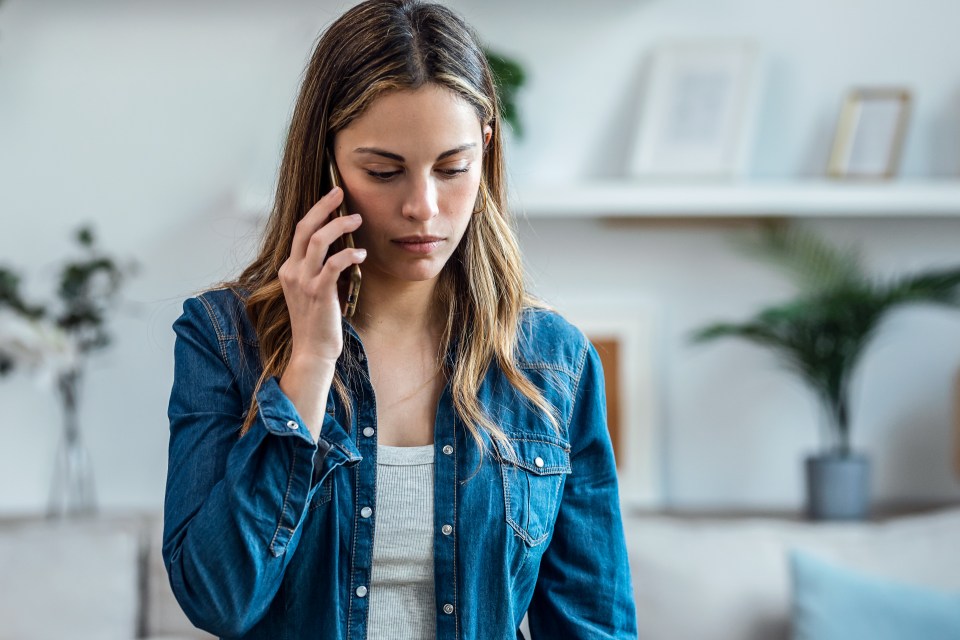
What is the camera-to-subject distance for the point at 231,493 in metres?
1.01

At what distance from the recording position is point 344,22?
3.79ft

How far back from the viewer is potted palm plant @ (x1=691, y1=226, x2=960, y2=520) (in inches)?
98.6

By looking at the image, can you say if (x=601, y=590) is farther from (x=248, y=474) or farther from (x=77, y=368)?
(x=77, y=368)

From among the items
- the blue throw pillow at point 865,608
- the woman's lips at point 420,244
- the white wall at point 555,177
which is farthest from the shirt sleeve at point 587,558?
the white wall at point 555,177

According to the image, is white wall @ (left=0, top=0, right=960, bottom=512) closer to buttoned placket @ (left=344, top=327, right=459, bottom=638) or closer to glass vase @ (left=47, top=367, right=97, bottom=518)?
glass vase @ (left=47, top=367, right=97, bottom=518)

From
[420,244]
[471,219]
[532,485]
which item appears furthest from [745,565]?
[420,244]

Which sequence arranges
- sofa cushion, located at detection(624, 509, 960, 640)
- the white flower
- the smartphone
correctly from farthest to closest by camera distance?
1. the white flower
2. sofa cushion, located at detection(624, 509, 960, 640)
3. the smartphone

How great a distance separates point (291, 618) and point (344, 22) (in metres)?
0.62

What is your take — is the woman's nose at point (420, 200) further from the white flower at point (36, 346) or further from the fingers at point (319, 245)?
the white flower at point (36, 346)

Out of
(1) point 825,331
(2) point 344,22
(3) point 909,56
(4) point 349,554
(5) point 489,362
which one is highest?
(3) point 909,56

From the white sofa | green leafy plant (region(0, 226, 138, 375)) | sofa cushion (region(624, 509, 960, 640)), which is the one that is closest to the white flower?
green leafy plant (region(0, 226, 138, 375))

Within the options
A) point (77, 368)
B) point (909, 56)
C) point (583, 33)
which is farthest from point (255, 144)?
point (909, 56)

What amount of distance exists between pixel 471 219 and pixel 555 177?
1.51m

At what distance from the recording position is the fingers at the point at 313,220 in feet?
3.55
